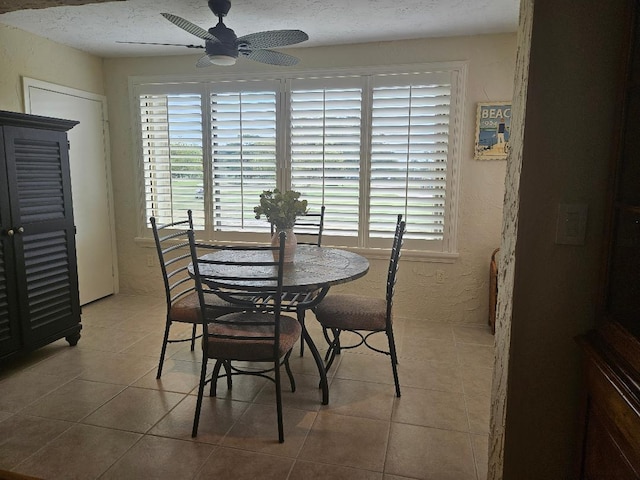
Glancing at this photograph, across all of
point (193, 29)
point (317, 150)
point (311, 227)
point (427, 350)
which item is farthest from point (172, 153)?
point (427, 350)

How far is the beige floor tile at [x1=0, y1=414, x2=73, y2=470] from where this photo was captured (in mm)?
2012

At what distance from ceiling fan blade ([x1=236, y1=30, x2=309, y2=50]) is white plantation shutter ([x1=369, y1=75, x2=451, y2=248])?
1.32 m

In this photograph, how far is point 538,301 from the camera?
1.32m

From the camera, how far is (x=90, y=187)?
4266 mm

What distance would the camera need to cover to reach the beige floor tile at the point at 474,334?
3.48 meters

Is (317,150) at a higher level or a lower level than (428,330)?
higher

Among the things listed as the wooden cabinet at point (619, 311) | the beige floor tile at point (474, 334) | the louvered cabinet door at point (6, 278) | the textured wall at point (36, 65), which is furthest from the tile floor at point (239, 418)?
the textured wall at point (36, 65)

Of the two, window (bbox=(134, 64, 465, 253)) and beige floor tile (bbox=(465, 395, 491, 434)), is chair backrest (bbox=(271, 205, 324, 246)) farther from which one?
beige floor tile (bbox=(465, 395, 491, 434))

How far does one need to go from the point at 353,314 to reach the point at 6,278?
7.21 ft

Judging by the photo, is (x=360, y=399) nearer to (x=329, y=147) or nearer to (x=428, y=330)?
(x=428, y=330)

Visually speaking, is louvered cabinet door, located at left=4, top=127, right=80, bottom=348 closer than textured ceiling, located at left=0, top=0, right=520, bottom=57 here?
Yes

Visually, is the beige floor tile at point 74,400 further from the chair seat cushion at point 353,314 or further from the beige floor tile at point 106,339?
the chair seat cushion at point 353,314

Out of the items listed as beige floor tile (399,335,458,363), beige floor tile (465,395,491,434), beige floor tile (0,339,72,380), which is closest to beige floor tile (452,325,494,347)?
beige floor tile (399,335,458,363)

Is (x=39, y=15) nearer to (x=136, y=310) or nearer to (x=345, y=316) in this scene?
(x=136, y=310)
